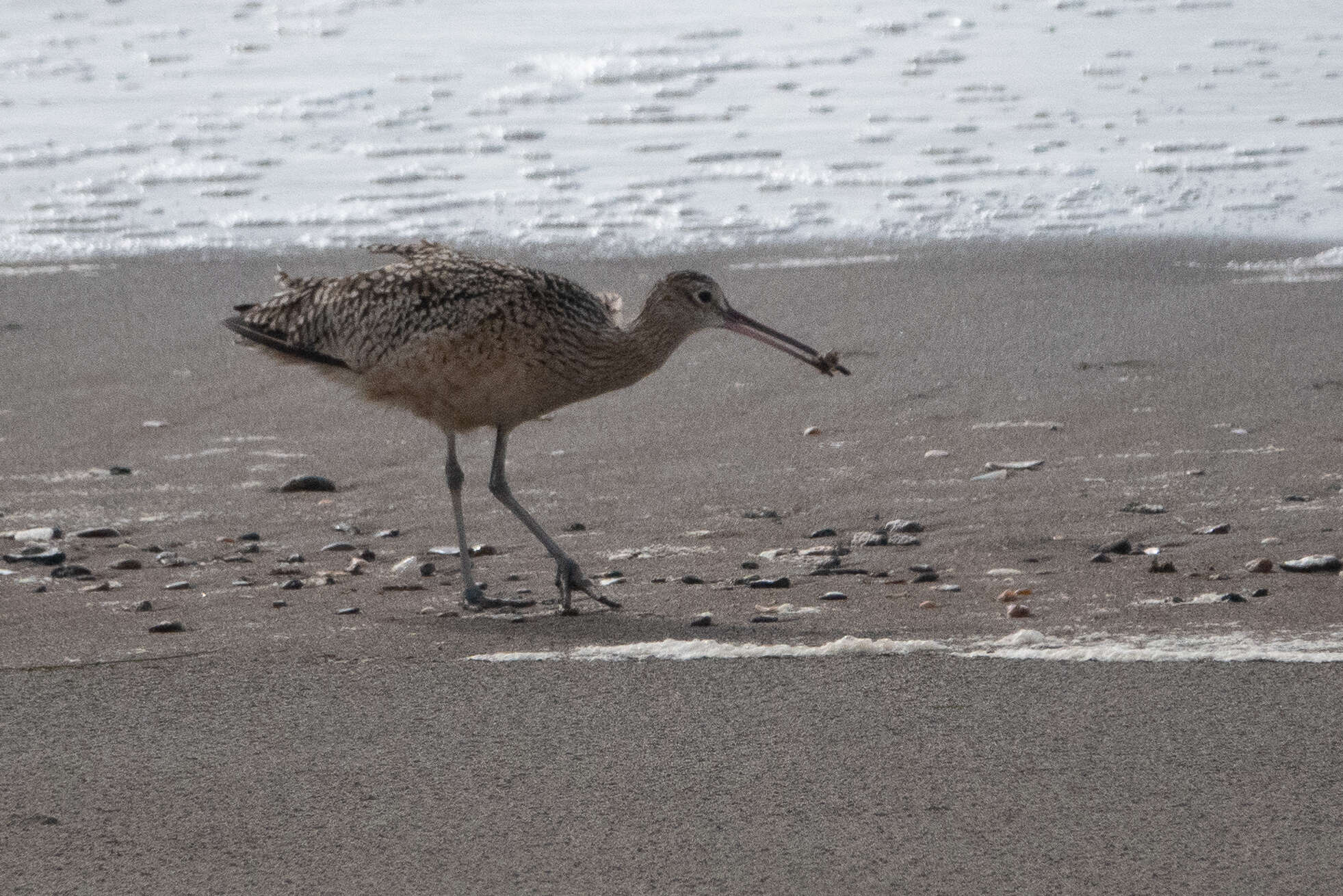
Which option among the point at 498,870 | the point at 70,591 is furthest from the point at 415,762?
the point at 70,591

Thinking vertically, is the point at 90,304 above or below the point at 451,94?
below

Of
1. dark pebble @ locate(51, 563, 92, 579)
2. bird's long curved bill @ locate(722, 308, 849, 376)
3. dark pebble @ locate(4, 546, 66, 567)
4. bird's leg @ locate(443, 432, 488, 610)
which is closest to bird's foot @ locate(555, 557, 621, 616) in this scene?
bird's leg @ locate(443, 432, 488, 610)

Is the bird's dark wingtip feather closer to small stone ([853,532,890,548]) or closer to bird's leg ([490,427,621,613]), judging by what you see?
bird's leg ([490,427,621,613])

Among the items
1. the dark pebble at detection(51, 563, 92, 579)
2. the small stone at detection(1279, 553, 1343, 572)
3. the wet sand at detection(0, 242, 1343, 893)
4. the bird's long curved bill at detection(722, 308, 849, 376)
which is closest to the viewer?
the wet sand at detection(0, 242, 1343, 893)

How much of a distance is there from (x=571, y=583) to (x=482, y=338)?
35.4 inches

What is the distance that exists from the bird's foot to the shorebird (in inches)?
5.9

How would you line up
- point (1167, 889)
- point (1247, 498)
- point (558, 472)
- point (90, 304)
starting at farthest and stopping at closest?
point (90, 304) < point (558, 472) < point (1247, 498) < point (1167, 889)

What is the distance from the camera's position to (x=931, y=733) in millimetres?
4227

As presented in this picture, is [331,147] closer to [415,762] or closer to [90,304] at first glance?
[90,304]

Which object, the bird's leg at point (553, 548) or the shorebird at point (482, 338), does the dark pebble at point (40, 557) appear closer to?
the shorebird at point (482, 338)

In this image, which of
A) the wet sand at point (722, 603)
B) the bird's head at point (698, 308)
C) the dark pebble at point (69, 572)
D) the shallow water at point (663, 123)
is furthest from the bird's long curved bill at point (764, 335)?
the shallow water at point (663, 123)

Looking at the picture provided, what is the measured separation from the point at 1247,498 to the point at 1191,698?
A: 233cm

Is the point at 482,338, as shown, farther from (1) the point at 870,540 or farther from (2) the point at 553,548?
(1) the point at 870,540

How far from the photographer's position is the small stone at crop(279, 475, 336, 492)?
7320mm
